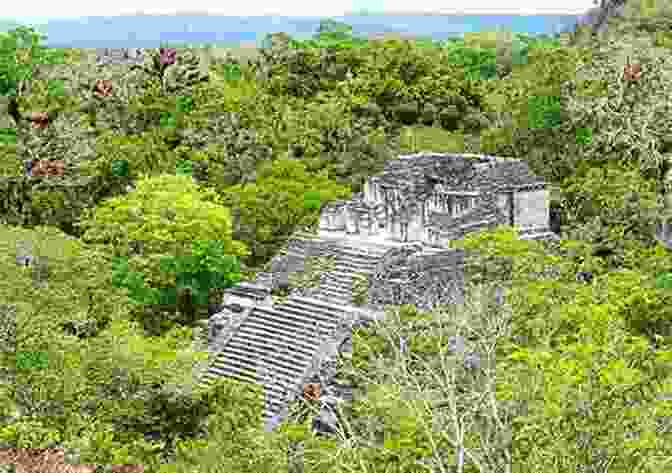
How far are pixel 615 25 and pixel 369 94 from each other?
31.9 metres

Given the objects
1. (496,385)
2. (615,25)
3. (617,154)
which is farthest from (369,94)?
(615,25)

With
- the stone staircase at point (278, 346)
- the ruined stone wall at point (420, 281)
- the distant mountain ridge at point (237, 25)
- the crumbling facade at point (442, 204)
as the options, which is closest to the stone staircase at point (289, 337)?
the stone staircase at point (278, 346)

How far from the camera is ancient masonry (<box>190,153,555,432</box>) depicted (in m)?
21.7

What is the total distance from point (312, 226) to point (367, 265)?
2.72 m

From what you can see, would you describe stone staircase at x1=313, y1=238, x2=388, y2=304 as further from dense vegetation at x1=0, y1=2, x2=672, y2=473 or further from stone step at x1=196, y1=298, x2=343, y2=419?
dense vegetation at x1=0, y1=2, x2=672, y2=473

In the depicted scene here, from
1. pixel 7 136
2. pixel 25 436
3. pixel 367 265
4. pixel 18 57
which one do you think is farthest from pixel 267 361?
pixel 18 57

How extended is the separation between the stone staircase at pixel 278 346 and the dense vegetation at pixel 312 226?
44.5 inches

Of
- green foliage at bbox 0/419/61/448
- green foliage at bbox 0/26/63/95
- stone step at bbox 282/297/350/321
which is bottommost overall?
stone step at bbox 282/297/350/321

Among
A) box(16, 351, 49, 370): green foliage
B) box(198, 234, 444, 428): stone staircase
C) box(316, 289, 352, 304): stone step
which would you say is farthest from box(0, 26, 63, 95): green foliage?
box(16, 351, 49, 370): green foliage

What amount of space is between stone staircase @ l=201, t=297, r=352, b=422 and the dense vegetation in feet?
3.71

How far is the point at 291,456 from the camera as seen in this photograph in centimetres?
1608

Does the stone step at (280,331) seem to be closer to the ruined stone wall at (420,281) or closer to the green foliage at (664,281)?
the ruined stone wall at (420,281)

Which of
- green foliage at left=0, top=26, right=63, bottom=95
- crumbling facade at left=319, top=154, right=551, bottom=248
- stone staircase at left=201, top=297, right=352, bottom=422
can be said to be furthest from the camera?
green foliage at left=0, top=26, right=63, bottom=95

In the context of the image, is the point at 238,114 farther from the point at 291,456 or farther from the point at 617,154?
the point at 291,456
